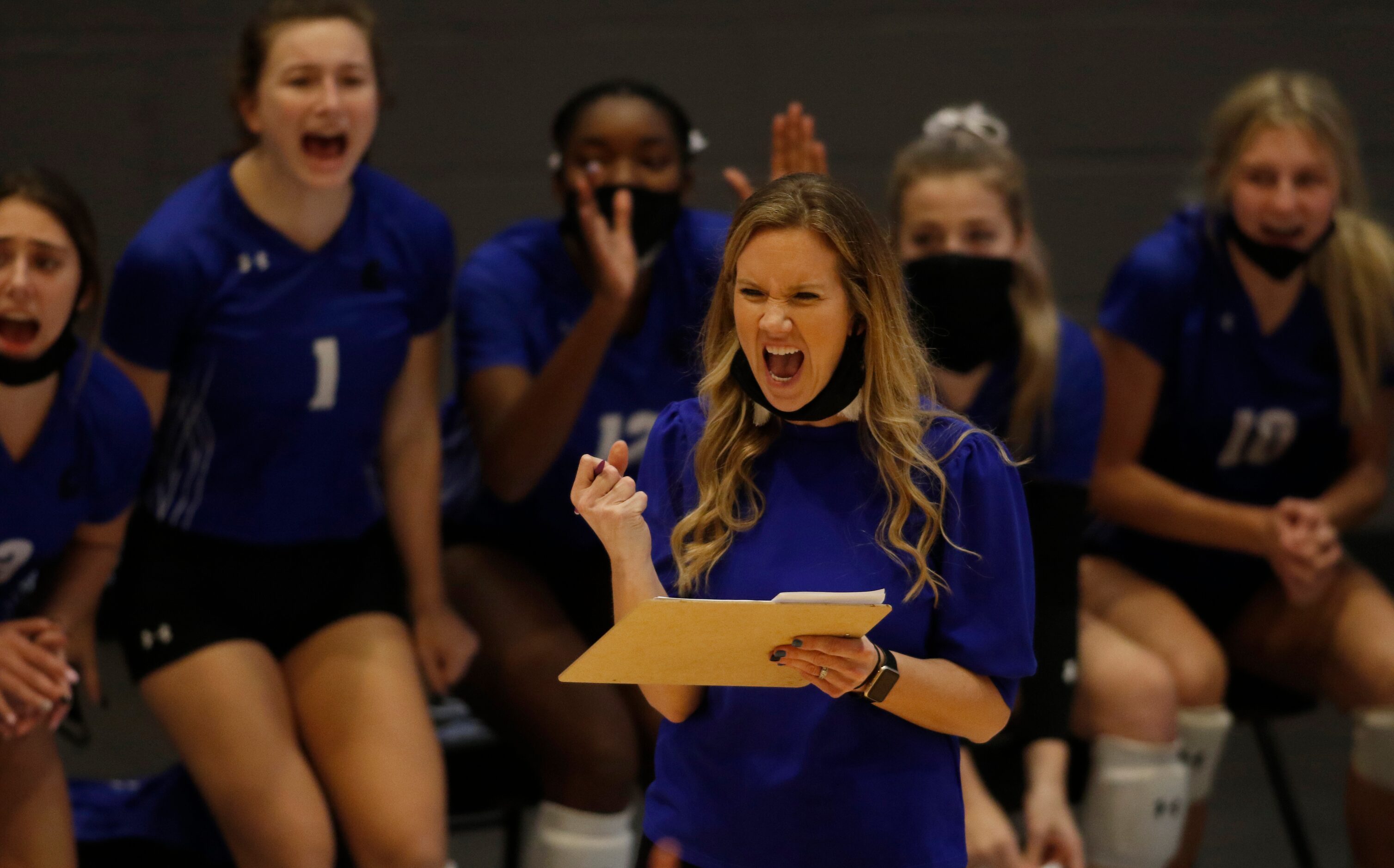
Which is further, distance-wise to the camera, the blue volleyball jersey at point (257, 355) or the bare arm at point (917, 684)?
the blue volleyball jersey at point (257, 355)

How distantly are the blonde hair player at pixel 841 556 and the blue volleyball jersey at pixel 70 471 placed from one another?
4.00 ft

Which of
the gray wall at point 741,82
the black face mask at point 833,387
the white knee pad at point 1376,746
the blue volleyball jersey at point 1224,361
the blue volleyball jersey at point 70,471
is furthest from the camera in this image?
the gray wall at point 741,82

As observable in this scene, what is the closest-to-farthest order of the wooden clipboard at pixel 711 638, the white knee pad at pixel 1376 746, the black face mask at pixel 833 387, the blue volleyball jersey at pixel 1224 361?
the wooden clipboard at pixel 711 638 < the black face mask at pixel 833 387 < the white knee pad at pixel 1376 746 < the blue volleyball jersey at pixel 1224 361

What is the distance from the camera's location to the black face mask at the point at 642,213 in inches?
111

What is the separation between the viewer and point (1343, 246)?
2.98 m

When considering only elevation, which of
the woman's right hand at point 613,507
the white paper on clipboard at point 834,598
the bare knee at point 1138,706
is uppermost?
the woman's right hand at point 613,507

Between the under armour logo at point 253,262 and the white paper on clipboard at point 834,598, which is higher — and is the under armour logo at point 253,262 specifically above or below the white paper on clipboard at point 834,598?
above

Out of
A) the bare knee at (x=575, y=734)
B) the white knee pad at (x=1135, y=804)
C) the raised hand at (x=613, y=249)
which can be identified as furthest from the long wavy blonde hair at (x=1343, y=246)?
the bare knee at (x=575, y=734)

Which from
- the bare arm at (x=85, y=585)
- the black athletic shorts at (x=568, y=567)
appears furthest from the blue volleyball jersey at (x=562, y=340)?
the bare arm at (x=85, y=585)

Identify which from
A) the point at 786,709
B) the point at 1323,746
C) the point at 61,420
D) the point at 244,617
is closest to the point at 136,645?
the point at 244,617

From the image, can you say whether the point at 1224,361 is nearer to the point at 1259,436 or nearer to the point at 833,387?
the point at 1259,436

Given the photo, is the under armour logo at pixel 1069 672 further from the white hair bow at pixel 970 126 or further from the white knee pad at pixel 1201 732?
the white hair bow at pixel 970 126

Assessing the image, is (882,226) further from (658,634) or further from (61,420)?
(61,420)

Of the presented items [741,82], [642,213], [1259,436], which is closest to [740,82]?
[741,82]
